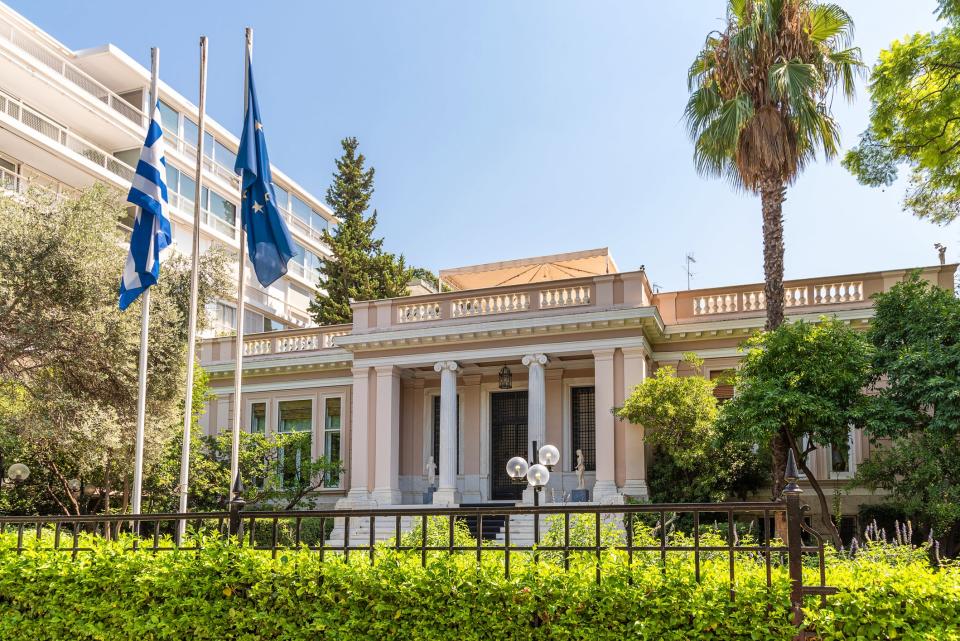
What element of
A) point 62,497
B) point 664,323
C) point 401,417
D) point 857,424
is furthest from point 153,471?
point 857,424

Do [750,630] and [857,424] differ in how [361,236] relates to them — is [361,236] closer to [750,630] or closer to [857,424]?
[857,424]

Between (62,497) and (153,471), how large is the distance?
328cm

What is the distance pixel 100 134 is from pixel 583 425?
21629 mm

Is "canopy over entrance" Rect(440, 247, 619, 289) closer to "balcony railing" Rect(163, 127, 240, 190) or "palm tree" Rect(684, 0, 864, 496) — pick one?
"palm tree" Rect(684, 0, 864, 496)

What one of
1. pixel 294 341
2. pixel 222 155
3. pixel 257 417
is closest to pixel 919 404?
pixel 294 341

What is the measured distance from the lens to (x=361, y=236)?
119 feet

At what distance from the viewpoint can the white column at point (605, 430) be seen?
18953mm

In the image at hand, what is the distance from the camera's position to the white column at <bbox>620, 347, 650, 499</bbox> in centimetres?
1886

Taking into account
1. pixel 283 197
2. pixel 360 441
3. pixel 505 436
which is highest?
pixel 283 197

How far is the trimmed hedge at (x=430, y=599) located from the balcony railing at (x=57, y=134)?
2381 centimetres

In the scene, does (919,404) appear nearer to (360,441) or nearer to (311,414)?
(360,441)

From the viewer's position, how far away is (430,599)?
6.19 meters

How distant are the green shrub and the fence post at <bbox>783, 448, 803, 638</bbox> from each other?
8 centimetres

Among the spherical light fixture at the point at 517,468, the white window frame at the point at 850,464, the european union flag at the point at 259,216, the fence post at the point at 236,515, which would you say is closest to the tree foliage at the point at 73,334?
the european union flag at the point at 259,216
